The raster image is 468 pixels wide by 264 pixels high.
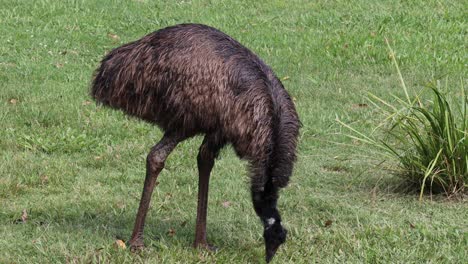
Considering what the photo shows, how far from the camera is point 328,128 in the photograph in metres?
8.99

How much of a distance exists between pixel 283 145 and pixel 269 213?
1.36 ft

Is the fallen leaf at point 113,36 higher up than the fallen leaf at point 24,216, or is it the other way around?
the fallen leaf at point 24,216

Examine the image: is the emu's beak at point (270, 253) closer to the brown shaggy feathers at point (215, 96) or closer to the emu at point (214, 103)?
the emu at point (214, 103)

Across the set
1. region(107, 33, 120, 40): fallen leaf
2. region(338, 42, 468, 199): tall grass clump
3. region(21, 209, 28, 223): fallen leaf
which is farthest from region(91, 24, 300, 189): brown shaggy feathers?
region(107, 33, 120, 40): fallen leaf

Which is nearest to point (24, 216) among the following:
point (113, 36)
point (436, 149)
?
point (436, 149)

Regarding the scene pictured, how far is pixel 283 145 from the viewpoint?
18.0 feet

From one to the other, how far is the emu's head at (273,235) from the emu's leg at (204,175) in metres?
0.55

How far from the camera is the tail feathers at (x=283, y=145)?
550 centimetres

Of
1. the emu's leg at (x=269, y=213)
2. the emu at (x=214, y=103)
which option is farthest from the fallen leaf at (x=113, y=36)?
the emu's leg at (x=269, y=213)

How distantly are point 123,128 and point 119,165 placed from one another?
3.15 feet

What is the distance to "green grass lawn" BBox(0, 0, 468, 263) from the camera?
6.14 meters

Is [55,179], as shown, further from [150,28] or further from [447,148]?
[150,28]

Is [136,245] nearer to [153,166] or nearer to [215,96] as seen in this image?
[153,166]

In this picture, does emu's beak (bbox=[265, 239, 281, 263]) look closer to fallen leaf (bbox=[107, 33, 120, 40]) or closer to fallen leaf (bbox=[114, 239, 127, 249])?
fallen leaf (bbox=[114, 239, 127, 249])
